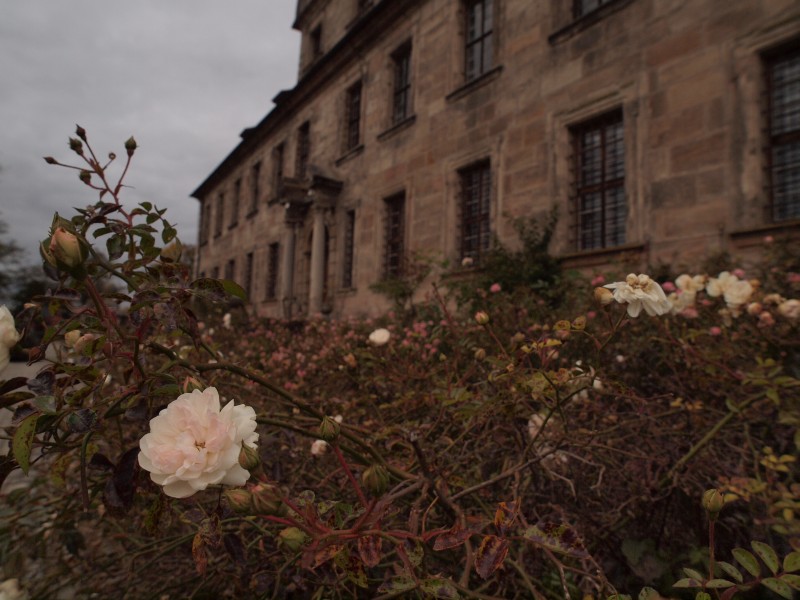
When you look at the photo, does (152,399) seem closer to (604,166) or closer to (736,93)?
(736,93)

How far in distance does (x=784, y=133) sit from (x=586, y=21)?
10.5ft

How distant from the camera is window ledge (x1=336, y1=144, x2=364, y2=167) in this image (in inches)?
482

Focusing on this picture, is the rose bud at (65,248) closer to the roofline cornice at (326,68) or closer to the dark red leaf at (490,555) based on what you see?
the dark red leaf at (490,555)

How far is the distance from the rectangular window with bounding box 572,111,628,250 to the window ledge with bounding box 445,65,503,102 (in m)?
1.95

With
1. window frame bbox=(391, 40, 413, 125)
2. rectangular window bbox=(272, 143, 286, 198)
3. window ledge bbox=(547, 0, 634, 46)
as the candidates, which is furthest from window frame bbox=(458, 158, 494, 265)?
rectangular window bbox=(272, 143, 286, 198)

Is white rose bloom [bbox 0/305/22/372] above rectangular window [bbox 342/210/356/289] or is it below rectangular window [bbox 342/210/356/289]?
below

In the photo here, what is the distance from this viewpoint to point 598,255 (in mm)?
6754

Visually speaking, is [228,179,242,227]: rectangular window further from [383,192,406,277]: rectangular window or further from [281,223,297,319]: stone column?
[383,192,406,277]: rectangular window

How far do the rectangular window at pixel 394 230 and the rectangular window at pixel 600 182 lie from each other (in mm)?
4317

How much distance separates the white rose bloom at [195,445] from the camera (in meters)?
0.71

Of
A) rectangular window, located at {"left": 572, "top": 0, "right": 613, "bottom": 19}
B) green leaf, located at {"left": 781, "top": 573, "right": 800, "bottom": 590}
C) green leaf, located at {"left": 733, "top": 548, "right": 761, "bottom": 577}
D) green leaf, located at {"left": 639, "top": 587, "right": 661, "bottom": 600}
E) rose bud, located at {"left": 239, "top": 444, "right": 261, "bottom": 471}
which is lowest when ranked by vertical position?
green leaf, located at {"left": 639, "top": 587, "right": 661, "bottom": 600}

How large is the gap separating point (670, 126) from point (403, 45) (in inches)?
275

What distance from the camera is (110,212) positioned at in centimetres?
118

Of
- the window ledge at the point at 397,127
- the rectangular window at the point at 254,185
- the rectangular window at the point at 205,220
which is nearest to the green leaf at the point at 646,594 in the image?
the window ledge at the point at 397,127
